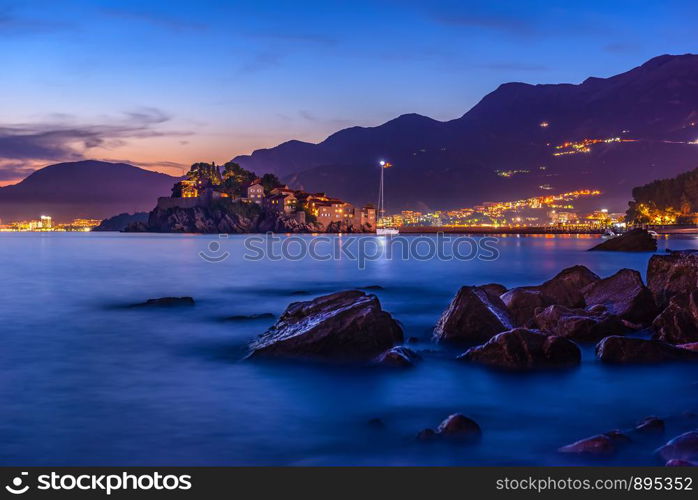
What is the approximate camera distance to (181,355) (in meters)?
14.0

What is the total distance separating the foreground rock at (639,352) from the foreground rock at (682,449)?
473 centimetres

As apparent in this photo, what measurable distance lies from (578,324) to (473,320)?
2.35 metres

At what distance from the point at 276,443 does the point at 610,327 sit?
31.0ft

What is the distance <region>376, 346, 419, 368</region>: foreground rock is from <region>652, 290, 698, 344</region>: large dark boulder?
19.4 ft

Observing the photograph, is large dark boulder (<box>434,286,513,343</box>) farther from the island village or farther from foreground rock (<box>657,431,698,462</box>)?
the island village

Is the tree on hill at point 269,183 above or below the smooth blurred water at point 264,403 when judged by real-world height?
above

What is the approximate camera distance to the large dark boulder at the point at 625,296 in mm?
15719

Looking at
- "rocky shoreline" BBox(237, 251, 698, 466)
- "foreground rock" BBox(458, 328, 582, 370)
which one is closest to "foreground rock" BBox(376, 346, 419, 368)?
"rocky shoreline" BBox(237, 251, 698, 466)

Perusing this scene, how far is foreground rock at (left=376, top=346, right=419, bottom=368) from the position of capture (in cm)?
1175

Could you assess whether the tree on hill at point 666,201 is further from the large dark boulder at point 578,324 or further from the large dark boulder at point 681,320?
the large dark boulder at point 681,320

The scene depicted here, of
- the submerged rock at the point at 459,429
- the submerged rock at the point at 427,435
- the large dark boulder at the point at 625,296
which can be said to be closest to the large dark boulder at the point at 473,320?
the large dark boulder at the point at 625,296

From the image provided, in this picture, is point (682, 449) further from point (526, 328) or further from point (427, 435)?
point (526, 328)

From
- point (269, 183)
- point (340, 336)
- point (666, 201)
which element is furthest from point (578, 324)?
point (269, 183)

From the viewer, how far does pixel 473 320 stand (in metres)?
13.9
